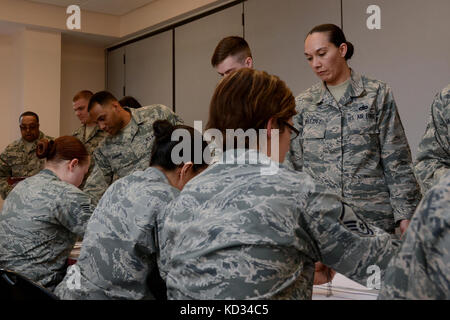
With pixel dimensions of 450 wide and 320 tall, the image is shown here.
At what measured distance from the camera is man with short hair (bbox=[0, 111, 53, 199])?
17.2ft

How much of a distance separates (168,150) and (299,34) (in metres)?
2.64

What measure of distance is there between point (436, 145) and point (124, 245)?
121 centimetres


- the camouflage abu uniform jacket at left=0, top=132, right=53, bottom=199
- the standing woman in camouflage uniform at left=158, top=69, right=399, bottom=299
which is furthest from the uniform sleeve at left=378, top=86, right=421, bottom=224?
the camouflage abu uniform jacket at left=0, top=132, right=53, bottom=199

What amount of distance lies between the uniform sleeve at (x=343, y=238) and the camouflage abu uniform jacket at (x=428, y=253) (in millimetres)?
261

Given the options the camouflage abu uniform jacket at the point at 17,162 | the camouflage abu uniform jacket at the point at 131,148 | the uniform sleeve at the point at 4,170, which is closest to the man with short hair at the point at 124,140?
the camouflage abu uniform jacket at the point at 131,148

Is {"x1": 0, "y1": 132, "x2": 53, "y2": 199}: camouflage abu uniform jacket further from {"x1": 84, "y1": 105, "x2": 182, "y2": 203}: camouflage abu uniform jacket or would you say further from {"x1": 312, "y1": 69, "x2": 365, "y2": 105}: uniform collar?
{"x1": 312, "y1": 69, "x2": 365, "y2": 105}: uniform collar

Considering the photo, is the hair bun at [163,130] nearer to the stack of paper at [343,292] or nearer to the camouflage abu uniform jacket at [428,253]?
the stack of paper at [343,292]

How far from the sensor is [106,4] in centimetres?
571

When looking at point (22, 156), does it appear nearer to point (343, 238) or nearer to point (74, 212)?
point (74, 212)

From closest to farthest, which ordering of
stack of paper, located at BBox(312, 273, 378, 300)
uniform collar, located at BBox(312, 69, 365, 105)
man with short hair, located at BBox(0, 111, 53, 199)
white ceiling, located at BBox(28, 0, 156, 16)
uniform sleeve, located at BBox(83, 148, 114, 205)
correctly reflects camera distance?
stack of paper, located at BBox(312, 273, 378, 300)
uniform collar, located at BBox(312, 69, 365, 105)
uniform sleeve, located at BBox(83, 148, 114, 205)
man with short hair, located at BBox(0, 111, 53, 199)
white ceiling, located at BBox(28, 0, 156, 16)

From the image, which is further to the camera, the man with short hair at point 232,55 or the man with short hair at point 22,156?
the man with short hair at point 22,156

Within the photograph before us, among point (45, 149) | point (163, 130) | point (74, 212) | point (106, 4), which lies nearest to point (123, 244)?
point (163, 130)

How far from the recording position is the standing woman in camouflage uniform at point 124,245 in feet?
Result: 5.43

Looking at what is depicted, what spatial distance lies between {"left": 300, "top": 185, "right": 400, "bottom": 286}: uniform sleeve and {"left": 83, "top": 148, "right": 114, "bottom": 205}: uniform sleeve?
2396 mm
